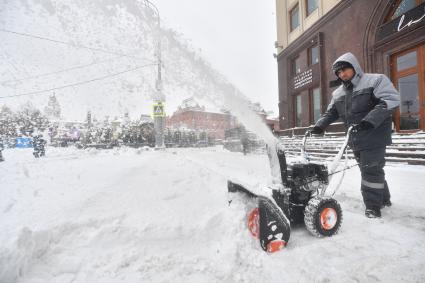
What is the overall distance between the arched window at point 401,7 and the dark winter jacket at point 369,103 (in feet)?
25.3

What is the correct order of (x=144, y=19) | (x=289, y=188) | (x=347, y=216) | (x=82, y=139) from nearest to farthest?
(x=289, y=188)
(x=347, y=216)
(x=144, y=19)
(x=82, y=139)

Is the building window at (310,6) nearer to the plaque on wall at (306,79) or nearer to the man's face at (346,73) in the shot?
the plaque on wall at (306,79)

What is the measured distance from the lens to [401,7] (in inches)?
306

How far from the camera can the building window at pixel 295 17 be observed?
14.3 metres

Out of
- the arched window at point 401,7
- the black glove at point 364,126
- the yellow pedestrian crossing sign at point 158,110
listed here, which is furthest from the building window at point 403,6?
the yellow pedestrian crossing sign at point 158,110

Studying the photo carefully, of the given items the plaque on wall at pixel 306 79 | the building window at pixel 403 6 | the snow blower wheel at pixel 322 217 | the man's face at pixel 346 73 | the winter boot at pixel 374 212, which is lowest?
the winter boot at pixel 374 212

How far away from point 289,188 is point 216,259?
2.94 feet

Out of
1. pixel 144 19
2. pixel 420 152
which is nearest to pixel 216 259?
pixel 144 19

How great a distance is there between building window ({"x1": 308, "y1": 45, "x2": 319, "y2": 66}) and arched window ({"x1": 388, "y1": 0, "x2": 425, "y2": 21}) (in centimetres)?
444

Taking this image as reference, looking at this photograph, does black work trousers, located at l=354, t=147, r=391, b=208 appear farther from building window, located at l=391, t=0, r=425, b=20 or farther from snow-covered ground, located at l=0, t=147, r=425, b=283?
building window, located at l=391, t=0, r=425, b=20

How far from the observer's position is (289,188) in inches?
81.2

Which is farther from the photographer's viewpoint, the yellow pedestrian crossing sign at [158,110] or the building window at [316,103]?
the building window at [316,103]

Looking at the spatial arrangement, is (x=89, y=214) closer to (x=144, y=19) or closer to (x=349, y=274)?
(x=349, y=274)

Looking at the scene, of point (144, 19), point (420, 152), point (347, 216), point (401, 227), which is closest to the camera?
point (401, 227)
